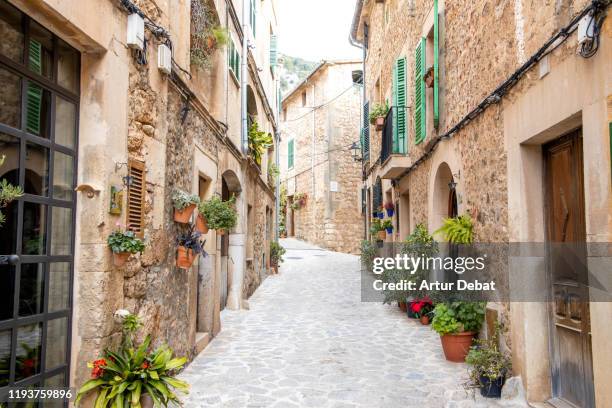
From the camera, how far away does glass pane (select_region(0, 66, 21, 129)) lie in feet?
8.69

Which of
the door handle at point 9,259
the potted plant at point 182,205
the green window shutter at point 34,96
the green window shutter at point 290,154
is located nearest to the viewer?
the door handle at point 9,259

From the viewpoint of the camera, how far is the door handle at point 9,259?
2.59 metres

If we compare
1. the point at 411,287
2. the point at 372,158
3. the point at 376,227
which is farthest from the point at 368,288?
the point at 372,158

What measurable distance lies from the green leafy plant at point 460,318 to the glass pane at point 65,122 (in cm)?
419

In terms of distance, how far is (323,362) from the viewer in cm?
546

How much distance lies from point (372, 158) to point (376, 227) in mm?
3007

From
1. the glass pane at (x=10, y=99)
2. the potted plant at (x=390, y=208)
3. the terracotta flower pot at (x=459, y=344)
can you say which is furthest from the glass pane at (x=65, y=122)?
the potted plant at (x=390, y=208)

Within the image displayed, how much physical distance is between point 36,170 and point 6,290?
0.76m

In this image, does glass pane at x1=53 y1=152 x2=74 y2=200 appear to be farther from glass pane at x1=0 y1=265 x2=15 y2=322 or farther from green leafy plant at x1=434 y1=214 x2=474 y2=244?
green leafy plant at x1=434 y1=214 x2=474 y2=244

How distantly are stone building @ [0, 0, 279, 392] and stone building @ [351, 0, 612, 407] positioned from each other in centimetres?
325

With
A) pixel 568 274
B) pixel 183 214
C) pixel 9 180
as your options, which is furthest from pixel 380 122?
pixel 9 180

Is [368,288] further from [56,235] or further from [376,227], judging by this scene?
[56,235]

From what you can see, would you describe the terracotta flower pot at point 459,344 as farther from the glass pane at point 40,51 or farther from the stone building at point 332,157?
the stone building at point 332,157

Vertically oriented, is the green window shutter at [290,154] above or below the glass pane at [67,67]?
above
